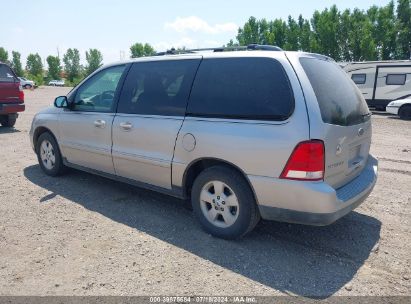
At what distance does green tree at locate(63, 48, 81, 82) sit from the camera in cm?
9156

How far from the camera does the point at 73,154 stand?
17.7 feet

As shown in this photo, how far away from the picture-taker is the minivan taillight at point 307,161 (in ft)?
10.3

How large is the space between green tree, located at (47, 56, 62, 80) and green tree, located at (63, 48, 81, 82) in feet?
10.7

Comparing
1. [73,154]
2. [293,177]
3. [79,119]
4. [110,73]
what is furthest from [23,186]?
[293,177]

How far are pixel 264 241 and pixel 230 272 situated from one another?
697 mm

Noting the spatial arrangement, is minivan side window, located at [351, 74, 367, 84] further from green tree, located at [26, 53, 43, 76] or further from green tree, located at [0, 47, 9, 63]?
green tree, located at [26, 53, 43, 76]

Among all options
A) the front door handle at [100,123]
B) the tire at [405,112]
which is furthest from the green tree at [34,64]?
the front door handle at [100,123]

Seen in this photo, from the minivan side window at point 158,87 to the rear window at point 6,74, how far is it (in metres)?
7.89

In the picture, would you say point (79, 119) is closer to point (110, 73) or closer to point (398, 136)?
point (110, 73)

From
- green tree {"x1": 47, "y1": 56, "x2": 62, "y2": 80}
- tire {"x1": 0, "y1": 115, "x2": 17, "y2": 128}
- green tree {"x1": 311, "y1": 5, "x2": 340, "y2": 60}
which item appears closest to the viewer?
tire {"x1": 0, "y1": 115, "x2": 17, "y2": 128}

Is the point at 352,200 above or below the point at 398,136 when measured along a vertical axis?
above

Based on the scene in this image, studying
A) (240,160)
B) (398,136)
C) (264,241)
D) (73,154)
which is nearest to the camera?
(240,160)

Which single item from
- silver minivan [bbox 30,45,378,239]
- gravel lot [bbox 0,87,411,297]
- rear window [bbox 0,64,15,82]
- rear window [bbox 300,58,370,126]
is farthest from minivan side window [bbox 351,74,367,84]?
rear window [bbox 300,58,370,126]

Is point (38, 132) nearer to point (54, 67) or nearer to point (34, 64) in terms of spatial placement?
point (54, 67)
